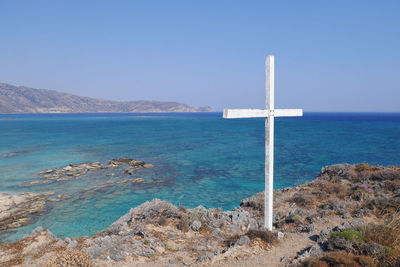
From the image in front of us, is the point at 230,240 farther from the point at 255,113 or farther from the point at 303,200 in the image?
the point at 303,200

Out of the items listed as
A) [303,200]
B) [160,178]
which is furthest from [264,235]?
[160,178]

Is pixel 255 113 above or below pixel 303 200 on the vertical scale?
above

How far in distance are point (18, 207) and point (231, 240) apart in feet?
50.0

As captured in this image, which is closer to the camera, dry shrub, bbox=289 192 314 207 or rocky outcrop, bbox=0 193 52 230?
dry shrub, bbox=289 192 314 207

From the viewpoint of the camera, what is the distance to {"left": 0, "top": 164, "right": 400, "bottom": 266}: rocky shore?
20.0 ft

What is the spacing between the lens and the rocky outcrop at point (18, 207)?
47.2 ft

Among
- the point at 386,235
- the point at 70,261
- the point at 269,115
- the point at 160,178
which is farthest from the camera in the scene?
the point at 160,178

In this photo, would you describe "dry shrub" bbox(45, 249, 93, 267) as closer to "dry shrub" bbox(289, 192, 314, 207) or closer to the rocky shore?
the rocky shore

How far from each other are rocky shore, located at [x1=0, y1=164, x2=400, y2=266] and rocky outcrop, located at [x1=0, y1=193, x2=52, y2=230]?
23.8 feet

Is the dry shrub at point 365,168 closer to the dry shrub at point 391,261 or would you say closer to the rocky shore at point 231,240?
the rocky shore at point 231,240

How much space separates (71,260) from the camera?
594 cm

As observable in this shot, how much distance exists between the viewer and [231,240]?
801 cm

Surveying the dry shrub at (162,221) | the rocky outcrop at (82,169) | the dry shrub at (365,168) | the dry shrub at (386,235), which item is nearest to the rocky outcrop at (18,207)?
the rocky outcrop at (82,169)

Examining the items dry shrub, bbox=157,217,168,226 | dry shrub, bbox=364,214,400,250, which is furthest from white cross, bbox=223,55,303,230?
dry shrub, bbox=157,217,168,226
